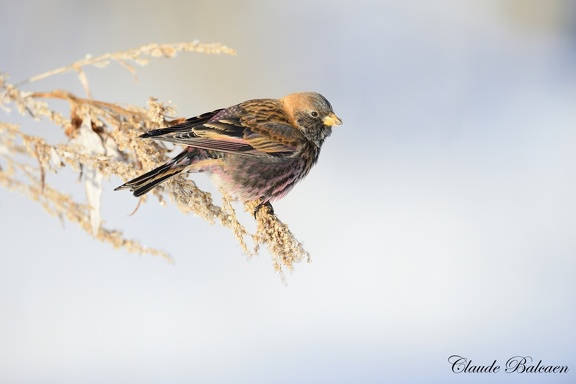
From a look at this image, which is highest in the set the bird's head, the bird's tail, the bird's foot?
the bird's head

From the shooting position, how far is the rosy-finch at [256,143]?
65cm

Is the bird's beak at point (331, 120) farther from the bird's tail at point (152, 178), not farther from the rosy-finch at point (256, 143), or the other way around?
the bird's tail at point (152, 178)

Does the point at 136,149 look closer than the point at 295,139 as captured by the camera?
Yes

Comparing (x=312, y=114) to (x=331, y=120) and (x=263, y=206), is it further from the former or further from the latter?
(x=263, y=206)

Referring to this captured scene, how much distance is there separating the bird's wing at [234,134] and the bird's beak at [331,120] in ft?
0.14

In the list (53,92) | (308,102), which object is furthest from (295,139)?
(53,92)

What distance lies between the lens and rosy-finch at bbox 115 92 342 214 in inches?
25.5

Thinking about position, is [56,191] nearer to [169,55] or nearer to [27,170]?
[27,170]

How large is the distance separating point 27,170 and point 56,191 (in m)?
0.04

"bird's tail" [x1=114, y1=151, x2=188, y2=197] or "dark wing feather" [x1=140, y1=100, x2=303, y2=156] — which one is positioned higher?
"dark wing feather" [x1=140, y1=100, x2=303, y2=156]

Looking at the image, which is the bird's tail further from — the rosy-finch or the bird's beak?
the bird's beak

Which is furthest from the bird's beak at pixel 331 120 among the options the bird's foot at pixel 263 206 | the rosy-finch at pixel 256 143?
the bird's foot at pixel 263 206

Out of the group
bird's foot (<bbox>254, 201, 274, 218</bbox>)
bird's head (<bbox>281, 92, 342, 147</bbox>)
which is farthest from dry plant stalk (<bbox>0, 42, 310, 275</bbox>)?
bird's head (<bbox>281, 92, 342, 147</bbox>)

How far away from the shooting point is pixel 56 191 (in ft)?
2.32
